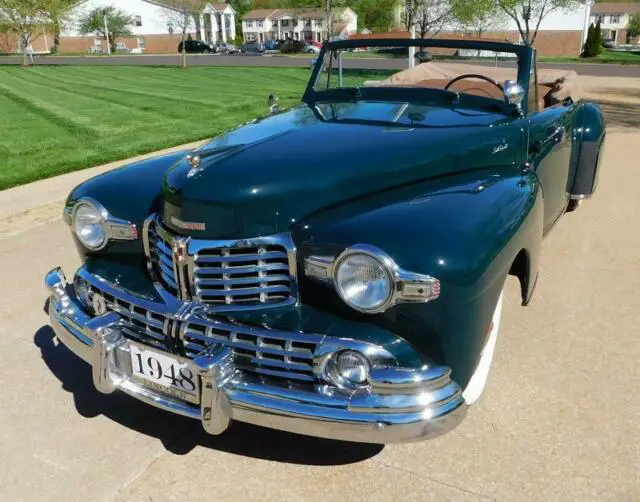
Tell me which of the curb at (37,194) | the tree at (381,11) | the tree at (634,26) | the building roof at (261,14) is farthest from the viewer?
the building roof at (261,14)

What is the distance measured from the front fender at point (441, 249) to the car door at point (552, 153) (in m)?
1.05

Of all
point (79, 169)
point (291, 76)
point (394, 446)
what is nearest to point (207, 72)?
point (291, 76)

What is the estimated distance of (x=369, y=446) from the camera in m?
2.64

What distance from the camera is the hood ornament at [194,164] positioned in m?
2.61

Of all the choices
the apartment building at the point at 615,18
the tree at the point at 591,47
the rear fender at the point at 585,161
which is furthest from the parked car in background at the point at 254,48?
the apartment building at the point at 615,18

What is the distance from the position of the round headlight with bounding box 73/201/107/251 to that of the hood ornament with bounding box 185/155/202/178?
551 millimetres

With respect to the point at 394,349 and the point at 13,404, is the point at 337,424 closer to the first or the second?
the point at 394,349

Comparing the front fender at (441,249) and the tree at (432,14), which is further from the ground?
the tree at (432,14)

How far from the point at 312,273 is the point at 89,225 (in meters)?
1.29

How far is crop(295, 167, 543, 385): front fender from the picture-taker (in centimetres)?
212

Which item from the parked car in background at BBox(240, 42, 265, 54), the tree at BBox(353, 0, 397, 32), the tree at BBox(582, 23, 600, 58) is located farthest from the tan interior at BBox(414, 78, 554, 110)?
the parked car in background at BBox(240, 42, 265, 54)

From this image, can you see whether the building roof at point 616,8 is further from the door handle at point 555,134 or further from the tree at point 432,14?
the door handle at point 555,134

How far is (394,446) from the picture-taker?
2.65 m

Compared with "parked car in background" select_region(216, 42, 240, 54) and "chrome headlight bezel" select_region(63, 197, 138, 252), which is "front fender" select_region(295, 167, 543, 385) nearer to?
"chrome headlight bezel" select_region(63, 197, 138, 252)
